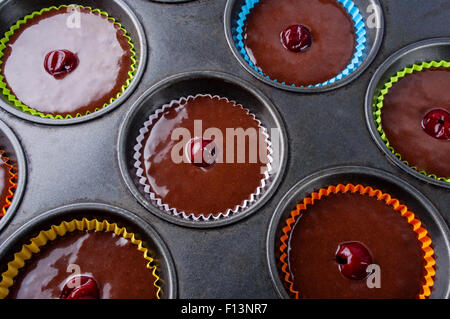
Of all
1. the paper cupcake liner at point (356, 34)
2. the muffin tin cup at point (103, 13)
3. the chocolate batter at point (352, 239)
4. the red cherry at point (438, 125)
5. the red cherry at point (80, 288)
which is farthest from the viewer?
the paper cupcake liner at point (356, 34)

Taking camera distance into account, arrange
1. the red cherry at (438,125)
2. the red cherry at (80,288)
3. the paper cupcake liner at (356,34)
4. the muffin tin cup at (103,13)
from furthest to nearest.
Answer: the paper cupcake liner at (356,34) < the red cherry at (438,125) < the muffin tin cup at (103,13) < the red cherry at (80,288)

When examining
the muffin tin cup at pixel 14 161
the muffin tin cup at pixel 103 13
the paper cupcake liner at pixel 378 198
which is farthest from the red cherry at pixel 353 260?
the muffin tin cup at pixel 14 161

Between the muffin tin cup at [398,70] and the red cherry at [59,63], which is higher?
the red cherry at [59,63]

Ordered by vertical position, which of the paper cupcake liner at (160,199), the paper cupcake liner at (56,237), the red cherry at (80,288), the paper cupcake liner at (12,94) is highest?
the paper cupcake liner at (12,94)

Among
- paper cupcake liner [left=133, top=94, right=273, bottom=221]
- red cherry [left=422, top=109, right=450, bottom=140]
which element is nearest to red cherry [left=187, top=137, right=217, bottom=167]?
paper cupcake liner [left=133, top=94, right=273, bottom=221]

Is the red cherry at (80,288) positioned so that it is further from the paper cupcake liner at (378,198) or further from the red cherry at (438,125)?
the red cherry at (438,125)

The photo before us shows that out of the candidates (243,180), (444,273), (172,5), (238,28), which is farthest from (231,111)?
(444,273)

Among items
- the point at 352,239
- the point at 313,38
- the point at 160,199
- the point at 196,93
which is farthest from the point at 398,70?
the point at 160,199
